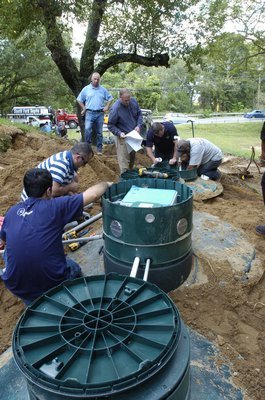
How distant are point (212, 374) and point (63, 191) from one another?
94.4 inches

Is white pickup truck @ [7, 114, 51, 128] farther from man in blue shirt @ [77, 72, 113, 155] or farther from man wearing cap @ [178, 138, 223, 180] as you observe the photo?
man wearing cap @ [178, 138, 223, 180]

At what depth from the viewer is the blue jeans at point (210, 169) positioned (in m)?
6.73

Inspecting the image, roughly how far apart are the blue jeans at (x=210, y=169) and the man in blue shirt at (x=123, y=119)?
1.51 meters

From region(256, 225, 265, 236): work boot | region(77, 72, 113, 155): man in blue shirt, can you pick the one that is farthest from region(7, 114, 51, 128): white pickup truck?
region(256, 225, 265, 236): work boot

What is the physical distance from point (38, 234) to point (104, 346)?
1.13 meters

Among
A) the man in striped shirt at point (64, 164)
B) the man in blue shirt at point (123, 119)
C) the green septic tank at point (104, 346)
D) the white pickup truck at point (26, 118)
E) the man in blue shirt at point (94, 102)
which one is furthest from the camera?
the white pickup truck at point (26, 118)

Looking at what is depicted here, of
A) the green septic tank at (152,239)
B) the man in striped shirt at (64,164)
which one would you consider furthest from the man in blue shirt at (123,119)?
the green septic tank at (152,239)

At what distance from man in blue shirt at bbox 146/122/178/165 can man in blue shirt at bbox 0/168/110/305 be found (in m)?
3.64

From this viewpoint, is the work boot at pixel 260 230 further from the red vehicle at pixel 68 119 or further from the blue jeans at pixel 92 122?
the red vehicle at pixel 68 119

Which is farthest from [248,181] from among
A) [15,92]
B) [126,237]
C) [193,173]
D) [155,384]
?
[15,92]

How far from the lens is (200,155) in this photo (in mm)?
6242

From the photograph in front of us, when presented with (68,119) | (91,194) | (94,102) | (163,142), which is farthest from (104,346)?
(68,119)

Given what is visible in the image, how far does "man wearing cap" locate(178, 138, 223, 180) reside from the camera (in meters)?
6.12

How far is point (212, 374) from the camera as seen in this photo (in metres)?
2.35
